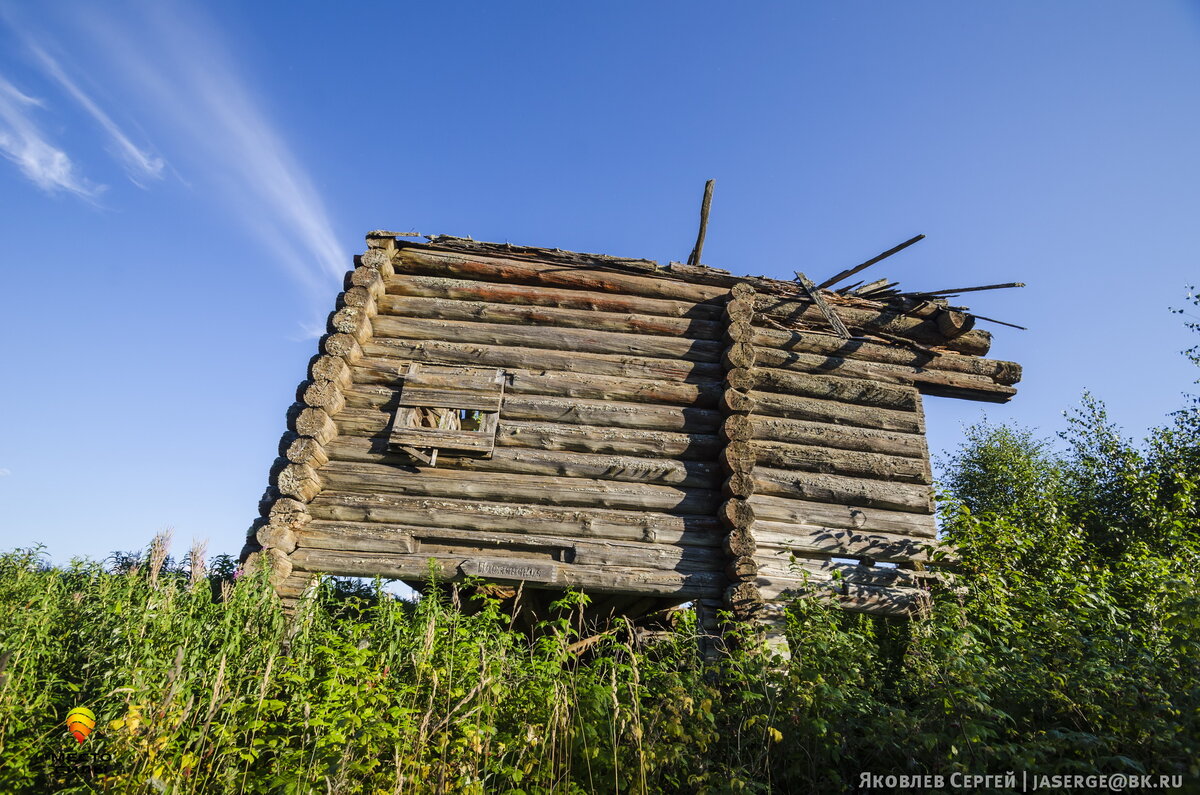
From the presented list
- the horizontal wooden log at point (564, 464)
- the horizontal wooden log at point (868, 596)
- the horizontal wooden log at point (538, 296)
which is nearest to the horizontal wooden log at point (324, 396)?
the horizontal wooden log at point (564, 464)

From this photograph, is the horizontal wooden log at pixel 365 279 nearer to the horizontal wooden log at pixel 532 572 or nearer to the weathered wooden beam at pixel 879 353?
the horizontal wooden log at pixel 532 572

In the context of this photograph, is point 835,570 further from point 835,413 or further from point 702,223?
point 702,223

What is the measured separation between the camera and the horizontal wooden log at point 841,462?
7441mm

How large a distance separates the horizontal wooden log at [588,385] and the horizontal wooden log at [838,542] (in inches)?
65.4

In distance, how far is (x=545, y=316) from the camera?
7969 mm

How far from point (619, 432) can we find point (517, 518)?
1527mm

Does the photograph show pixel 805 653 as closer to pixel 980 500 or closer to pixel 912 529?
pixel 912 529

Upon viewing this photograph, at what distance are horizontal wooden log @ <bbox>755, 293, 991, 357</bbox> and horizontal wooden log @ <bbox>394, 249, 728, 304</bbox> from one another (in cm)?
76

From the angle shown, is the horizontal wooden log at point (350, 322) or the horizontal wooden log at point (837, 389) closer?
the horizontal wooden log at point (350, 322)

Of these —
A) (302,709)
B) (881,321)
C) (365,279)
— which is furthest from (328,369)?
(881,321)

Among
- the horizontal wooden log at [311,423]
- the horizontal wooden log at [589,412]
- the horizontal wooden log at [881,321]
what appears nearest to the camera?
the horizontal wooden log at [311,423]

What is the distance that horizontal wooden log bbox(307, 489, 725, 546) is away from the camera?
671cm

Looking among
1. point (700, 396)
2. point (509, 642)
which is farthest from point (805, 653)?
point (700, 396)

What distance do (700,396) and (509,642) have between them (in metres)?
3.88
